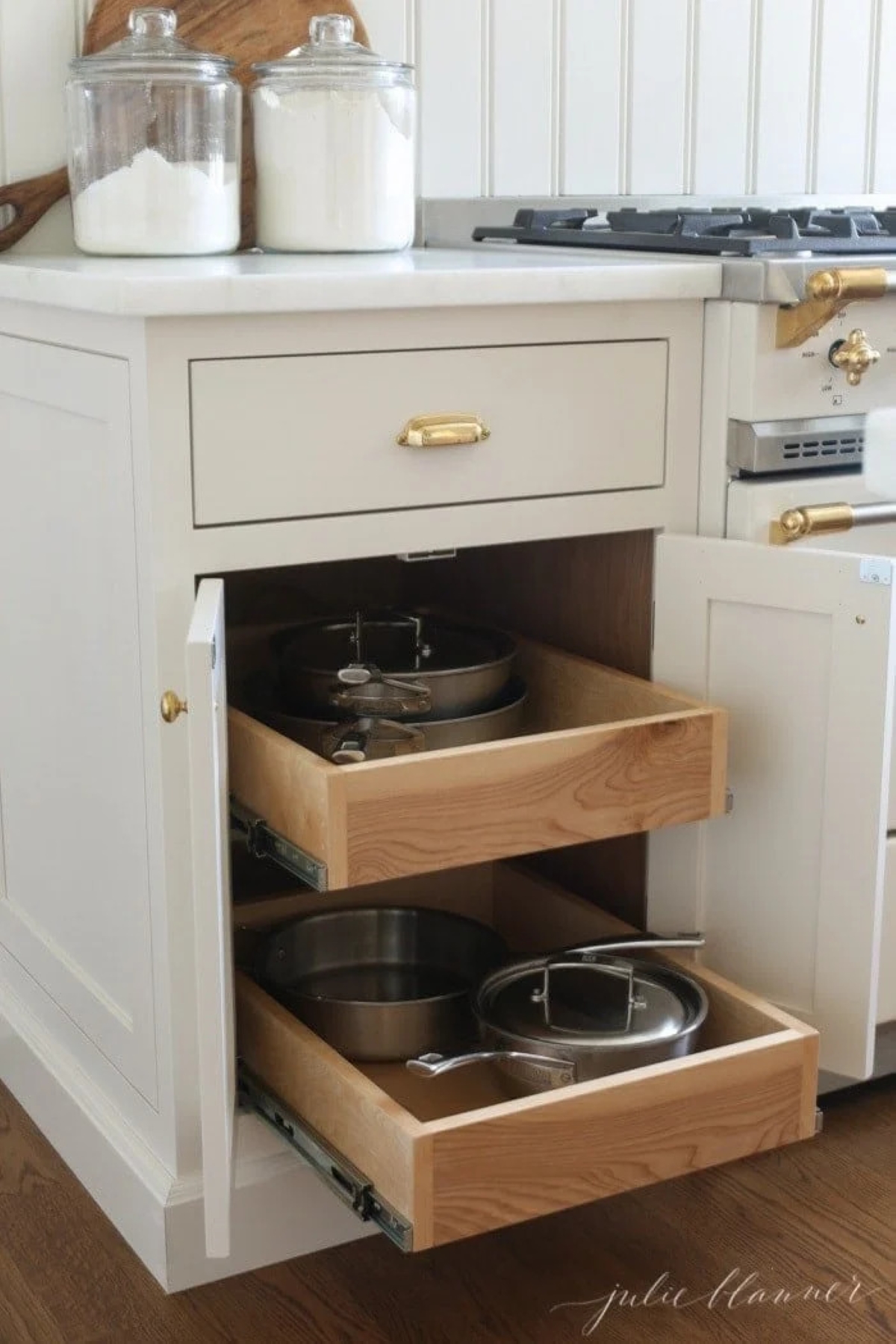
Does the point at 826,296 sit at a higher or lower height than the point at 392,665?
higher

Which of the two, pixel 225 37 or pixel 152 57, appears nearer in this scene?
pixel 152 57

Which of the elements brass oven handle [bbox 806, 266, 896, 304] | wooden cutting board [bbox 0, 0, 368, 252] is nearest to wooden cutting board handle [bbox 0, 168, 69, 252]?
wooden cutting board [bbox 0, 0, 368, 252]

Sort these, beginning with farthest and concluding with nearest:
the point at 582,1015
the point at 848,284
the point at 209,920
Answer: the point at 582,1015 < the point at 848,284 < the point at 209,920

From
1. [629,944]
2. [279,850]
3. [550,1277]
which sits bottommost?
[550,1277]

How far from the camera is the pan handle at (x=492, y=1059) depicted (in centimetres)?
135

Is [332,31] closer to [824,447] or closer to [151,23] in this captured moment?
[151,23]

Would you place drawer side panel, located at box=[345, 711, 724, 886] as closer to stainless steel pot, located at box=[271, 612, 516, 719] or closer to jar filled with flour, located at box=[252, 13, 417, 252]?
stainless steel pot, located at box=[271, 612, 516, 719]

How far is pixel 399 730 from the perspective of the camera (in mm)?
1520

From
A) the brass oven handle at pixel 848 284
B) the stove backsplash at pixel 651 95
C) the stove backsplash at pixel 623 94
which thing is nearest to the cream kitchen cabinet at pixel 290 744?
the brass oven handle at pixel 848 284

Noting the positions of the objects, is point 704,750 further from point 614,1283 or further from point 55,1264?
point 55,1264

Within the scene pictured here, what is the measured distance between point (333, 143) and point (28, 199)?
0.34 meters

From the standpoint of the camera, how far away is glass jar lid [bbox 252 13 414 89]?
1636 mm

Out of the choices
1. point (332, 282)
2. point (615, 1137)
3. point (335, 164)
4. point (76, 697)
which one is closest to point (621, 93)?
point (335, 164)

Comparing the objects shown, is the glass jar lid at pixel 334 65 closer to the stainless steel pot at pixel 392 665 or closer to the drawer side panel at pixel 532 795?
the stainless steel pot at pixel 392 665
